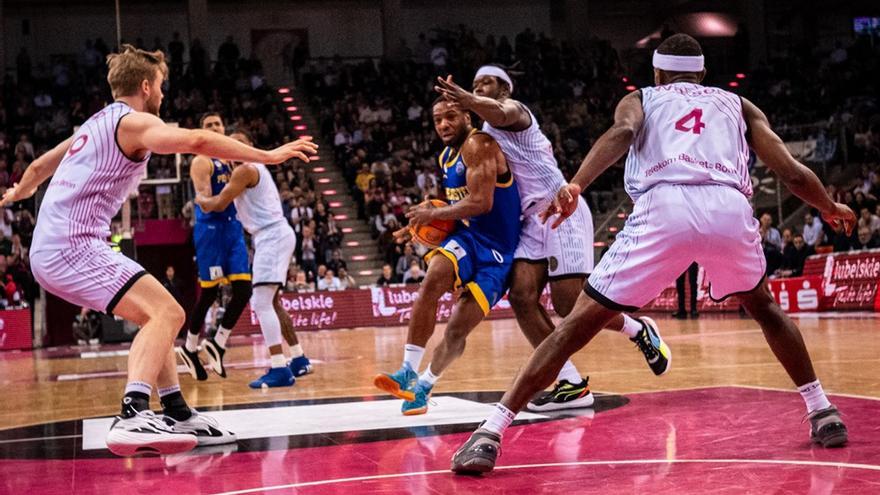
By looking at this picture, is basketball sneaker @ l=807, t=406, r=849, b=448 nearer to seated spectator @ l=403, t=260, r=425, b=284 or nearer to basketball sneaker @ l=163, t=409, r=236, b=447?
basketball sneaker @ l=163, t=409, r=236, b=447

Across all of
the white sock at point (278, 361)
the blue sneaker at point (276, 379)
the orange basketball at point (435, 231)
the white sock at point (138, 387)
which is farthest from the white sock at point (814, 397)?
the white sock at point (278, 361)

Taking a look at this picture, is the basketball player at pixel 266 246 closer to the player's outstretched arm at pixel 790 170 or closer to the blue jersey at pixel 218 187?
the blue jersey at pixel 218 187

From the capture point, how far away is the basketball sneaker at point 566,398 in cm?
622

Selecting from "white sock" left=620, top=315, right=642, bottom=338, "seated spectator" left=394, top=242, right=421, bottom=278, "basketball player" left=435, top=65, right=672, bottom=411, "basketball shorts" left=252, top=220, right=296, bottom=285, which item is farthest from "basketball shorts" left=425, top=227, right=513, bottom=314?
"seated spectator" left=394, top=242, right=421, bottom=278

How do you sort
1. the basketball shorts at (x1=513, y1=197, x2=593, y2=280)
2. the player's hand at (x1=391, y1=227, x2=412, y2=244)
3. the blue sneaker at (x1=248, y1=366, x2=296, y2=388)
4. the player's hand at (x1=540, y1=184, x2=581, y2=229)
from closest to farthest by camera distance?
the player's hand at (x1=540, y1=184, x2=581, y2=229), the player's hand at (x1=391, y1=227, x2=412, y2=244), the basketball shorts at (x1=513, y1=197, x2=593, y2=280), the blue sneaker at (x1=248, y1=366, x2=296, y2=388)

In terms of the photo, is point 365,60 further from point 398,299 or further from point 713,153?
point 713,153

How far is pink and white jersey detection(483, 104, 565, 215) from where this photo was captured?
20.9 feet

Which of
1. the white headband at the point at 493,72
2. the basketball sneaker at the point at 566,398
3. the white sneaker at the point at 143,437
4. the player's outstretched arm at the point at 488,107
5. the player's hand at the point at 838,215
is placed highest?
the white headband at the point at 493,72

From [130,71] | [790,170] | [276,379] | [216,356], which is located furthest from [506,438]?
[216,356]

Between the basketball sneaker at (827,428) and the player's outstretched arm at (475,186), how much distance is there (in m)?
2.15

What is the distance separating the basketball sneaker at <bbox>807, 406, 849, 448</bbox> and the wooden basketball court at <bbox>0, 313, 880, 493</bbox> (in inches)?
2.5

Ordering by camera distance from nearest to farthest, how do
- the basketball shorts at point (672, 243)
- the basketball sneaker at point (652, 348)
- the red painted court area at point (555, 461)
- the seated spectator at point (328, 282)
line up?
the red painted court area at point (555, 461) < the basketball shorts at point (672, 243) < the basketball sneaker at point (652, 348) < the seated spectator at point (328, 282)

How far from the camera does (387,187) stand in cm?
2422

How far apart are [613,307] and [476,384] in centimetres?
370
